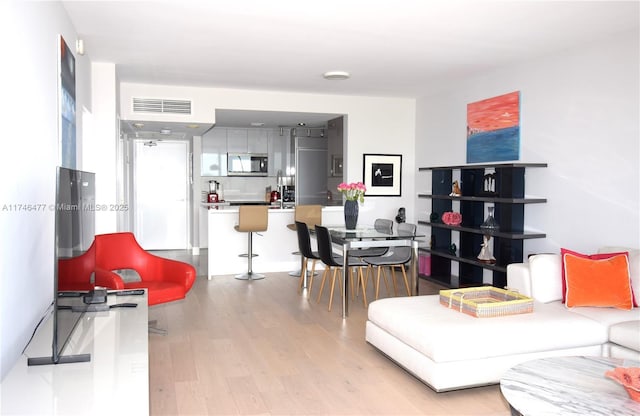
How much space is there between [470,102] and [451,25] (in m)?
2.44

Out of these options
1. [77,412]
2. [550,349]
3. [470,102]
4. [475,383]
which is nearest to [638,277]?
[550,349]

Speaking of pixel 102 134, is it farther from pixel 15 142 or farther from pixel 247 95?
pixel 15 142

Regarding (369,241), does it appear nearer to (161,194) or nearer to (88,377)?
(88,377)

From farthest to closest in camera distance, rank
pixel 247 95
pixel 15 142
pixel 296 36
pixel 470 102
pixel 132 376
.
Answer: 1. pixel 247 95
2. pixel 470 102
3. pixel 296 36
4. pixel 15 142
5. pixel 132 376

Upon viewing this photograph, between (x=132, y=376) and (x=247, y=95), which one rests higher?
(x=247, y=95)

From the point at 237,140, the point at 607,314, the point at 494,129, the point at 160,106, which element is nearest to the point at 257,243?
the point at 160,106

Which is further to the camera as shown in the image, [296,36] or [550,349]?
[296,36]

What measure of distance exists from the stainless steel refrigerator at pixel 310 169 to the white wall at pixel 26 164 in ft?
21.0

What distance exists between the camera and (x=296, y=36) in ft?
14.9

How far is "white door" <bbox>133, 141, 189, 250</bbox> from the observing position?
959cm

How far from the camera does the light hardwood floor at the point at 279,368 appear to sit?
3094mm

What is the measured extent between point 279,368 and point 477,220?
356 centimetres

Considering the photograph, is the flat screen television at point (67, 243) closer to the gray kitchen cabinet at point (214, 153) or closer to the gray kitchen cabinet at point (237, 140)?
the gray kitchen cabinet at point (214, 153)

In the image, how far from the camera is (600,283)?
12.7ft
